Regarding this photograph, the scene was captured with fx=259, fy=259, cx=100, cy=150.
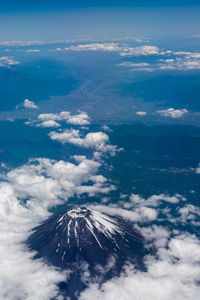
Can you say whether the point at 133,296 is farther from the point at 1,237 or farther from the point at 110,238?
the point at 1,237

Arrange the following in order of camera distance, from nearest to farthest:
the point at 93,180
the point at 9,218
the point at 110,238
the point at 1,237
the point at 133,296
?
the point at 133,296
the point at 110,238
the point at 1,237
the point at 9,218
the point at 93,180

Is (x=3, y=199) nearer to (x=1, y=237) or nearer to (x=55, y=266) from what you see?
(x=1, y=237)

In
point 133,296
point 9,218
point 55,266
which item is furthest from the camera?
point 9,218

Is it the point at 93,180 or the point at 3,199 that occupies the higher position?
the point at 93,180

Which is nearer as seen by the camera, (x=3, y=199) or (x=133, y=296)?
(x=133, y=296)

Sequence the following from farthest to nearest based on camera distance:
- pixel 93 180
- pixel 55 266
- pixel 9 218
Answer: pixel 93 180
pixel 9 218
pixel 55 266

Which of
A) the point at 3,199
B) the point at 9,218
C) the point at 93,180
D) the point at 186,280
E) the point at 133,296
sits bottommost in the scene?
the point at 133,296

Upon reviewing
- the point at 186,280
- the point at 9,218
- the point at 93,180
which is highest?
the point at 93,180

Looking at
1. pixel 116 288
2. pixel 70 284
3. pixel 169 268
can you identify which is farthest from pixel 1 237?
pixel 169 268

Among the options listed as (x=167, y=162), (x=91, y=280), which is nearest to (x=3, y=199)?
(x=91, y=280)
